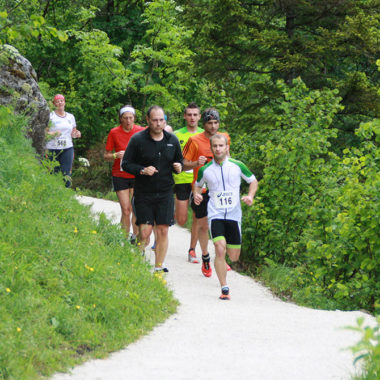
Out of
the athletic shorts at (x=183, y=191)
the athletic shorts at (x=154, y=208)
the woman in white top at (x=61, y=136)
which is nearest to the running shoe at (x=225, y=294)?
the athletic shorts at (x=154, y=208)

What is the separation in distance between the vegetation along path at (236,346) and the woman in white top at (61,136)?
16.7ft

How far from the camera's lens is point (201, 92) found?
786 inches

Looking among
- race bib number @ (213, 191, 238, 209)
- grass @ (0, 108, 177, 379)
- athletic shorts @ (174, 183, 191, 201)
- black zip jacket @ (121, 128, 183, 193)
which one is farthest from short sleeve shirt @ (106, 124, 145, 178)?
race bib number @ (213, 191, 238, 209)

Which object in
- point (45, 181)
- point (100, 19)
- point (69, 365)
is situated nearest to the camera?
point (69, 365)

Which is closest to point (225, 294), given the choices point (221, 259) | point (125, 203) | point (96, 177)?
point (221, 259)

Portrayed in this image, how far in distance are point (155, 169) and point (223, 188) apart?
Answer: 0.90m

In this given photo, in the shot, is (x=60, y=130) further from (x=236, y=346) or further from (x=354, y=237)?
(x=236, y=346)

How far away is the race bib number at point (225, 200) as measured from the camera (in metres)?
8.40

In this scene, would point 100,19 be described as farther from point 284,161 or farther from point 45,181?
point 45,181

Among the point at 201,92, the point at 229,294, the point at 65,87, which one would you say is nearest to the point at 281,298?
the point at 229,294

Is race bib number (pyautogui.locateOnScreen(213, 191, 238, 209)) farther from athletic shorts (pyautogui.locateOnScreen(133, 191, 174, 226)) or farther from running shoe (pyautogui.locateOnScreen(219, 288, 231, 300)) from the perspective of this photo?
running shoe (pyautogui.locateOnScreen(219, 288, 231, 300))

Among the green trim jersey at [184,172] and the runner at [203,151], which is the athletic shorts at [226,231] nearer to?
the runner at [203,151]

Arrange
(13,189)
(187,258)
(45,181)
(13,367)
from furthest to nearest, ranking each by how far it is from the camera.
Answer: (187,258) < (45,181) < (13,189) < (13,367)

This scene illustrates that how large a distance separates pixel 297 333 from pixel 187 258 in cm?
477
